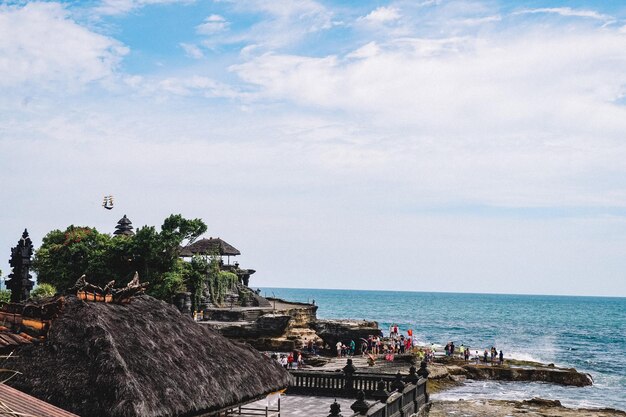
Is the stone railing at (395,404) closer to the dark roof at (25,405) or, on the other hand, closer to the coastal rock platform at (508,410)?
the dark roof at (25,405)

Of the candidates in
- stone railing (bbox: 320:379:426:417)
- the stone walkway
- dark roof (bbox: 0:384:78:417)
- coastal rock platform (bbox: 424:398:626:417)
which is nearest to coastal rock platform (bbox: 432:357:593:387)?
coastal rock platform (bbox: 424:398:626:417)

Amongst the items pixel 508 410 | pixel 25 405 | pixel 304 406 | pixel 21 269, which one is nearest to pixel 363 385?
pixel 304 406

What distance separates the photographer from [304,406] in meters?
23.1

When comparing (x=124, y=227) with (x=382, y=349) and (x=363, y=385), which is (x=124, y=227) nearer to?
(x=382, y=349)

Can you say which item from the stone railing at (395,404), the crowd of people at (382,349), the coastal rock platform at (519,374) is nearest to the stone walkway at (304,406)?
the stone railing at (395,404)

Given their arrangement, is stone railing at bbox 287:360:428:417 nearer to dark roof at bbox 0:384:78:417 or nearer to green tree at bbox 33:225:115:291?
dark roof at bbox 0:384:78:417

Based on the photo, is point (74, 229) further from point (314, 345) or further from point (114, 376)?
point (114, 376)

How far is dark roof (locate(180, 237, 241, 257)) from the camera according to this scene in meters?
72.8

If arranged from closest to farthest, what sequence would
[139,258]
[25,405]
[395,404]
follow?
[25,405]
[395,404]
[139,258]

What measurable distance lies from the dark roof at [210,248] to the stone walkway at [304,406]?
4810 centimetres

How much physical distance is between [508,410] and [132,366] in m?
26.1

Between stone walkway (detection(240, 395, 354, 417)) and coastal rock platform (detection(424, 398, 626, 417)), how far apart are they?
939cm

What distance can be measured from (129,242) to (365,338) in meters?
23.4

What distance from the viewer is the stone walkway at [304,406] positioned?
21.7m
